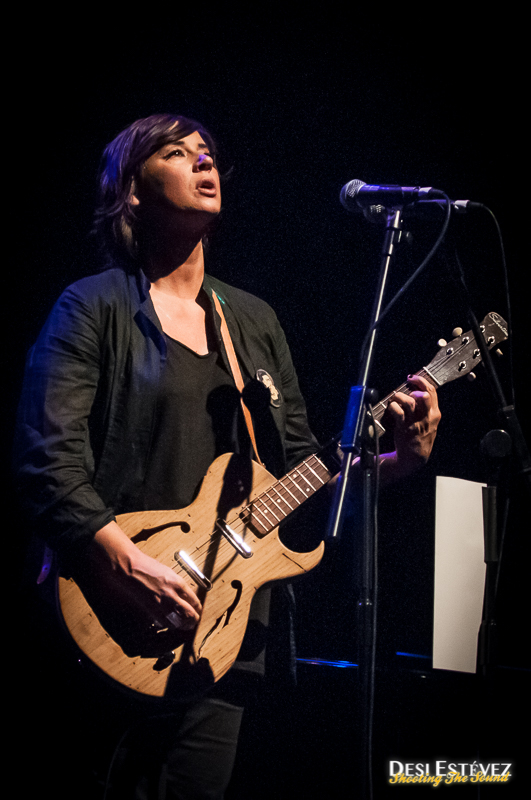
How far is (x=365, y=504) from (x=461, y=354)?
0.95 metres

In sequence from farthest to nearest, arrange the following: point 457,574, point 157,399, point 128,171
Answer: point 128,171, point 457,574, point 157,399

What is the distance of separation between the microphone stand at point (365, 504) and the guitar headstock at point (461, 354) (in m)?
0.68

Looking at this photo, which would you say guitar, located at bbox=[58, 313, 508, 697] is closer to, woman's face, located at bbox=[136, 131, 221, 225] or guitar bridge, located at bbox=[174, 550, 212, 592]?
guitar bridge, located at bbox=[174, 550, 212, 592]

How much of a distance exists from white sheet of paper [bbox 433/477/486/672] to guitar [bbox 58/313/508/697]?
42cm

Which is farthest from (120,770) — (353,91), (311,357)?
(353,91)

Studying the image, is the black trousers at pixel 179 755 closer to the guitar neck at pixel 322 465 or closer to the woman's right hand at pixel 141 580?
the woman's right hand at pixel 141 580

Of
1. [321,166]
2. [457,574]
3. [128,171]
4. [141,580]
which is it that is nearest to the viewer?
[141,580]

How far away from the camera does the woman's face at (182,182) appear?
235cm

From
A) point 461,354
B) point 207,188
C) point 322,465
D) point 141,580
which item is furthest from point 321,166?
point 141,580

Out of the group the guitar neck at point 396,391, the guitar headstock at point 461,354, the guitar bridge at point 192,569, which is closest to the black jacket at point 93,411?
the guitar bridge at point 192,569

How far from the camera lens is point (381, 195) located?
1836mm

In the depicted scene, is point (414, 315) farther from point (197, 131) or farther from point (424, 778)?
point (424, 778)

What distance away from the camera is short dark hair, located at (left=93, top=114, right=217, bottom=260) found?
2439mm

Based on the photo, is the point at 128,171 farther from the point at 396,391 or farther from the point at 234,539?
the point at 234,539
